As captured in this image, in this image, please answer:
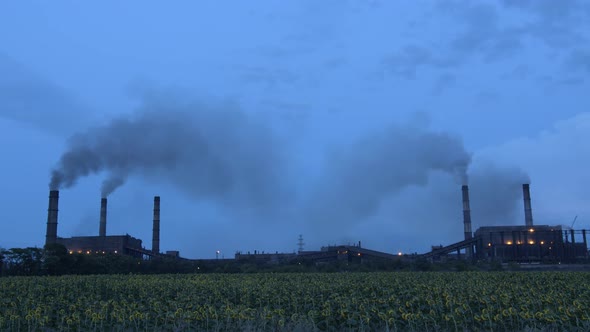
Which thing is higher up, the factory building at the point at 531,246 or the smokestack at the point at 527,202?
the smokestack at the point at 527,202

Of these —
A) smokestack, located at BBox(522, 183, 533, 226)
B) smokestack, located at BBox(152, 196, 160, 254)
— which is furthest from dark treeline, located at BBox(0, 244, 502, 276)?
smokestack, located at BBox(522, 183, 533, 226)

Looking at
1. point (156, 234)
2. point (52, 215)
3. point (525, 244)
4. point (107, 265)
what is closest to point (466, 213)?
point (525, 244)

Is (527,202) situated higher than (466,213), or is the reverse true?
(527,202)

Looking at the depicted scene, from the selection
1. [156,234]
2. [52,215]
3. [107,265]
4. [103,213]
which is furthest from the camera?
[156,234]

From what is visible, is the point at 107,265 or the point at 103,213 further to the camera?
the point at 103,213

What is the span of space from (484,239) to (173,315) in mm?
95762

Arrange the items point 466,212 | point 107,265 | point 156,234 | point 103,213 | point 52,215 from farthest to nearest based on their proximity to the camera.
A: point 466,212
point 156,234
point 103,213
point 52,215
point 107,265

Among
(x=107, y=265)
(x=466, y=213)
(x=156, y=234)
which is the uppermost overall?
(x=466, y=213)

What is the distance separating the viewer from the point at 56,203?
81.6 metres

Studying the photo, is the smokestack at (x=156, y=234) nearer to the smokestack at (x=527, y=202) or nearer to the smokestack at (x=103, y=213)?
the smokestack at (x=103, y=213)

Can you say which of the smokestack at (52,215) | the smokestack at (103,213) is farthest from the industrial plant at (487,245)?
the smokestack at (52,215)

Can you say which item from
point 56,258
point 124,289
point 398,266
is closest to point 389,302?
point 124,289

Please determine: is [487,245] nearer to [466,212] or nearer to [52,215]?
[466,212]

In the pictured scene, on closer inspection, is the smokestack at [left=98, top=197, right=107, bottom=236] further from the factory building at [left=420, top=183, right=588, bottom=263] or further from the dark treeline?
the factory building at [left=420, top=183, right=588, bottom=263]
